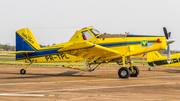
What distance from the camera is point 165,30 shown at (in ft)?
51.2

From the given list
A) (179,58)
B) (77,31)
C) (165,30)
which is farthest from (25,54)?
(179,58)

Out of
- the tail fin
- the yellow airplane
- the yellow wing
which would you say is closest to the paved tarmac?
the yellow wing

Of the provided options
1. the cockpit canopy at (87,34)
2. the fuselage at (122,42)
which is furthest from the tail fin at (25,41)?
the cockpit canopy at (87,34)

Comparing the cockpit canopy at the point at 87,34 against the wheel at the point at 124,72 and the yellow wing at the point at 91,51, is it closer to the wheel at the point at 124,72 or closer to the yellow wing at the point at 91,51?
the yellow wing at the point at 91,51

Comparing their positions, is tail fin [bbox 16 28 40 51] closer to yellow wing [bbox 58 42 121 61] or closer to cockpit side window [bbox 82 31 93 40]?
yellow wing [bbox 58 42 121 61]

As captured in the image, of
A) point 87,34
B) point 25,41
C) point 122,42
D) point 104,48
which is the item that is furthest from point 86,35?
point 25,41

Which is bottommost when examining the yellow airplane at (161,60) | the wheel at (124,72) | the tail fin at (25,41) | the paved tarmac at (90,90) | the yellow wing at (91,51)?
the paved tarmac at (90,90)

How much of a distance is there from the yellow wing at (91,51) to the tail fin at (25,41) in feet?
15.7

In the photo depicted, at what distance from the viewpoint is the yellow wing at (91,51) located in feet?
49.6

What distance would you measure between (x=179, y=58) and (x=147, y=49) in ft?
30.9

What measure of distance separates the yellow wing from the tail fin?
479 centimetres

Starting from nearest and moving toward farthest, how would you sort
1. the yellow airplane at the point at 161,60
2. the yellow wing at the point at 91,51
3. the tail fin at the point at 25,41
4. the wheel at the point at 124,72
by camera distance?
the wheel at the point at 124,72
the yellow wing at the point at 91,51
the tail fin at the point at 25,41
the yellow airplane at the point at 161,60

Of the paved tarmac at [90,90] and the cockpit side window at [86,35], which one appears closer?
the paved tarmac at [90,90]

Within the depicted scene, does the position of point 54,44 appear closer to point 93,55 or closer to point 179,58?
point 93,55
